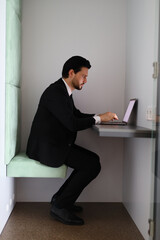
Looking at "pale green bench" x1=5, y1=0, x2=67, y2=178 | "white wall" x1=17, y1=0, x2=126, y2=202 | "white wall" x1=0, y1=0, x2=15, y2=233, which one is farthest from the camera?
"white wall" x1=17, y1=0, x2=126, y2=202

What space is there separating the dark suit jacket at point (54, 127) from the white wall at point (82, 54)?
0.50 metres

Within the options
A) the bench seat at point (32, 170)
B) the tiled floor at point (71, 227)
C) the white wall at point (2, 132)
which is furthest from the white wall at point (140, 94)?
the white wall at point (2, 132)

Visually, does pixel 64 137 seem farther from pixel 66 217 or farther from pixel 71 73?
pixel 66 217

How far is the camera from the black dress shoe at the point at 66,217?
8.81 feet

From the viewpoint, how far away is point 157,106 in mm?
1840

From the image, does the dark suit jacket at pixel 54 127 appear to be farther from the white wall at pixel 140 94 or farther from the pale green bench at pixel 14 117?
the white wall at pixel 140 94

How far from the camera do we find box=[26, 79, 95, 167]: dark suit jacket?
2617mm

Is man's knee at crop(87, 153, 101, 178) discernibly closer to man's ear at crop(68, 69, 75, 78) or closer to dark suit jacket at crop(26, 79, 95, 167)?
dark suit jacket at crop(26, 79, 95, 167)

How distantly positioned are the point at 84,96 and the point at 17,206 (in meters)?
1.33

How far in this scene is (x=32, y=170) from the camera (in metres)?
2.69

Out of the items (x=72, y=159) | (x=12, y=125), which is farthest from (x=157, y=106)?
→ (x=12, y=125)

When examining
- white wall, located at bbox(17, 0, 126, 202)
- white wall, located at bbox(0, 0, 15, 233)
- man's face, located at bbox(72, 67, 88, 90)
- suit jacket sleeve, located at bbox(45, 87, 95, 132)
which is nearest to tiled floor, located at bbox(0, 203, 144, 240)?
white wall, located at bbox(0, 0, 15, 233)

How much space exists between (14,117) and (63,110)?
0.51 meters

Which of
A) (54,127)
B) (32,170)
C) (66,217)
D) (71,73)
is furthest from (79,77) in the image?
(66,217)
